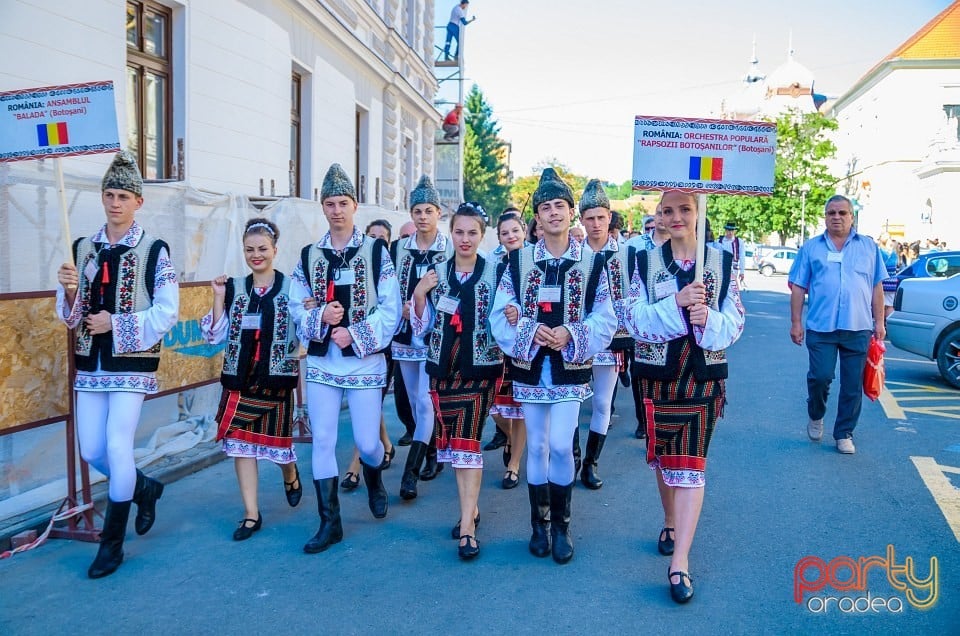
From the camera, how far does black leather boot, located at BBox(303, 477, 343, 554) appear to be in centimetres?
491

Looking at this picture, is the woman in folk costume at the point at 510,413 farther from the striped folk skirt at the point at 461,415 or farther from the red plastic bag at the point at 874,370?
the red plastic bag at the point at 874,370

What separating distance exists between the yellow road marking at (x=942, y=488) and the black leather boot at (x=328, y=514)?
3.50 meters

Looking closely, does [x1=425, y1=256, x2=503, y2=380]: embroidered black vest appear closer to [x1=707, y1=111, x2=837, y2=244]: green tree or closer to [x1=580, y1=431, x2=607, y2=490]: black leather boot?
[x1=580, y1=431, x2=607, y2=490]: black leather boot

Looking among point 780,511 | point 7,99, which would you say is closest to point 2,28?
point 7,99

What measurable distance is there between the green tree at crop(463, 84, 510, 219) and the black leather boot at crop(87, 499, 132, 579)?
53583mm

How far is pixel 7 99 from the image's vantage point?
481 cm

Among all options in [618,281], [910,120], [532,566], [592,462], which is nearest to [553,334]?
[618,281]

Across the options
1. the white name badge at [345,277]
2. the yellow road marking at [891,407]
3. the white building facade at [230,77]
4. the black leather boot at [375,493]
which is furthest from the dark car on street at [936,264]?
the white name badge at [345,277]

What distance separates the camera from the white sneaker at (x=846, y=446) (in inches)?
279

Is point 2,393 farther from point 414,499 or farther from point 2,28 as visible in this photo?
point 2,28

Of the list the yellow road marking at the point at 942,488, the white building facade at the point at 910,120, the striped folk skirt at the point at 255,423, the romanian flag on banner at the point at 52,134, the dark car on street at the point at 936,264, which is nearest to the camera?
the romanian flag on banner at the point at 52,134

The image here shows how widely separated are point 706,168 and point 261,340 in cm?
263

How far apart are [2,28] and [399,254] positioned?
12.8ft

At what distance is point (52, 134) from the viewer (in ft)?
15.6
